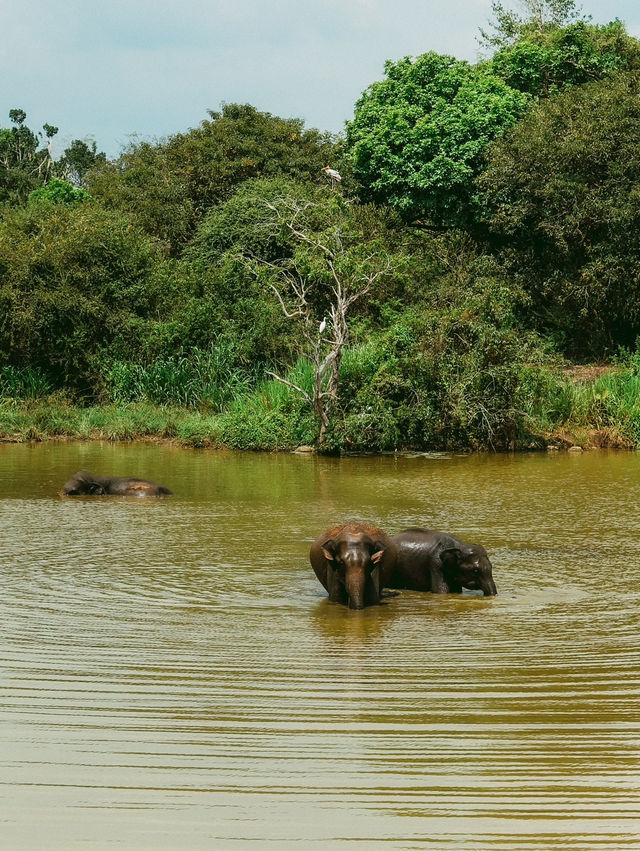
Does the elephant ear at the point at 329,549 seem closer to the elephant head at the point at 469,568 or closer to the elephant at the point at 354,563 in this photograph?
the elephant at the point at 354,563

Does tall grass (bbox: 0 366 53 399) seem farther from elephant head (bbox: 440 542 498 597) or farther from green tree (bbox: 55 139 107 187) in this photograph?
green tree (bbox: 55 139 107 187)

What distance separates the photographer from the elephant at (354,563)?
29.3 ft

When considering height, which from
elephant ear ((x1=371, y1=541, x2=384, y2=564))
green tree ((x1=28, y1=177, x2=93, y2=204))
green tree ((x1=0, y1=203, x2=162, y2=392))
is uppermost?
green tree ((x1=28, y1=177, x2=93, y2=204))

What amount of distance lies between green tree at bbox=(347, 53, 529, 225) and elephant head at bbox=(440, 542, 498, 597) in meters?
22.7

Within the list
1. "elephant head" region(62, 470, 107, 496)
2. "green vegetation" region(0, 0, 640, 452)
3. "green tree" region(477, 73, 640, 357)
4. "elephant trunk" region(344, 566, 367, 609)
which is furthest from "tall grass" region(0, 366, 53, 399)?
"elephant trunk" region(344, 566, 367, 609)

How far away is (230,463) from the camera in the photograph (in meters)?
21.1

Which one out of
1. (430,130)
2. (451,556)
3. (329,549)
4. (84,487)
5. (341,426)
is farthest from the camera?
(430,130)

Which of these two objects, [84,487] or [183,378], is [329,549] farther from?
[183,378]

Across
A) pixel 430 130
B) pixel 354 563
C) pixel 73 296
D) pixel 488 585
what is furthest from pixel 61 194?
pixel 354 563

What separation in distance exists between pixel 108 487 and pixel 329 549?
7.51 m

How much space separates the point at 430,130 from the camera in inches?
1217

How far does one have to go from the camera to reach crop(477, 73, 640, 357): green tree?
28.3 meters

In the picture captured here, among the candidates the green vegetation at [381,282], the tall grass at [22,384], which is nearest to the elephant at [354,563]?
the green vegetation at [381,282]

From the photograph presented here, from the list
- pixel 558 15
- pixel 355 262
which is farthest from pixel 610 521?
pixel 558 15
